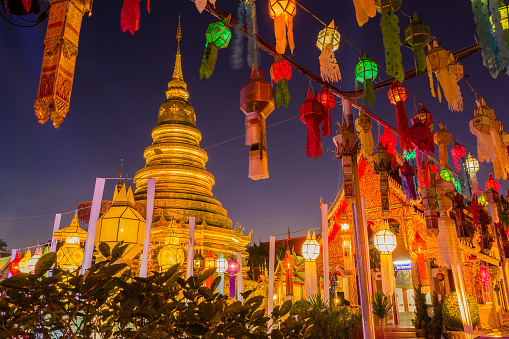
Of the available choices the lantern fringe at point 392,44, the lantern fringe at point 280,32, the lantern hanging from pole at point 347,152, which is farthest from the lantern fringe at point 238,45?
the lantern hanging from pole at point 347,152

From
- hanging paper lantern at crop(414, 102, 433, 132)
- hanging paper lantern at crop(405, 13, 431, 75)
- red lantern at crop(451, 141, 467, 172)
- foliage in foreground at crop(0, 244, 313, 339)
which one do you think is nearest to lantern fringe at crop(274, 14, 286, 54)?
hanging paper lantern at crop(405, 13, 431, 75)

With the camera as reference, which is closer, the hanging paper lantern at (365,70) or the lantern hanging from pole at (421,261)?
the hanging paper lantern at (365,70)

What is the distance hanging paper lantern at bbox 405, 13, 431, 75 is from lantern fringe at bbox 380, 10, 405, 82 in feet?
2.87

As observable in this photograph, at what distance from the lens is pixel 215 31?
516 centimetres

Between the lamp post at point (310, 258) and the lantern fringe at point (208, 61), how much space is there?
26.9 feet

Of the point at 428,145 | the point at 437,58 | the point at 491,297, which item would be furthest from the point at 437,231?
the point at 491,297

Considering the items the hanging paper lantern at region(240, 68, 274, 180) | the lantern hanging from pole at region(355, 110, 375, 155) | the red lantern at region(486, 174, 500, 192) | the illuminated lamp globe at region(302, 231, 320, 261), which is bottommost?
the illuminated lamp globe at region(302, 231, 320, 261)

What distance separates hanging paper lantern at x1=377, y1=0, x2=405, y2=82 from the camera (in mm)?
4314

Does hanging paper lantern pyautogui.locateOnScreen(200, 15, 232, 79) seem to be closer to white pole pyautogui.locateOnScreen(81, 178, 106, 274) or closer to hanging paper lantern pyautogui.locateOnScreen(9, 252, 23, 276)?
white pole pyautogui.locateOnScreen(81, 178, 106, 274)

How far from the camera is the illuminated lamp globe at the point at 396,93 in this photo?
24.1ft

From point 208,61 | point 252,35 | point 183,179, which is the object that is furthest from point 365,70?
point 183,179

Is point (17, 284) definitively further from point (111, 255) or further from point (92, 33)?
point (92, 33)

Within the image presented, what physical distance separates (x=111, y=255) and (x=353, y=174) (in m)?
5.94

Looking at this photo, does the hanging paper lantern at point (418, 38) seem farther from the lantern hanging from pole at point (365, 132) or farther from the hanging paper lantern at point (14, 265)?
the hanging paper lantern at point (14, 265)
